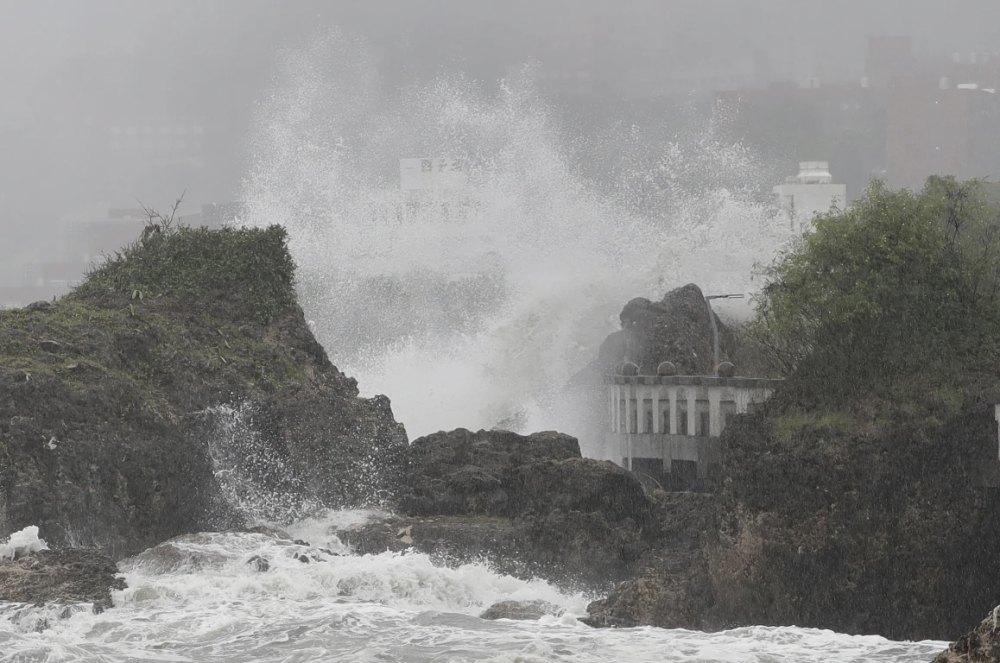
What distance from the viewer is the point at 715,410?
29.5 m

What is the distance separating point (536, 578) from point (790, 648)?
A: 506cm

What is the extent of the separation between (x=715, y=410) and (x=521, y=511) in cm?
551

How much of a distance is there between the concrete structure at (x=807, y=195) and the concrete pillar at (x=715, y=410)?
96.7ft

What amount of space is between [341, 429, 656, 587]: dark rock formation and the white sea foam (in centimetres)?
464

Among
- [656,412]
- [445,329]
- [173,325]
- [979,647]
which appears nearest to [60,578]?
[173,325]

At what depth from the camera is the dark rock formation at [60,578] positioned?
Answer: 67.9 ft

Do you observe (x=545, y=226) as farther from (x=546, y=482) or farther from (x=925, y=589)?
(x=925, y=589)

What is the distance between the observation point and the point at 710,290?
52.1 metres

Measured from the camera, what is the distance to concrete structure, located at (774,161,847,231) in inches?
2363

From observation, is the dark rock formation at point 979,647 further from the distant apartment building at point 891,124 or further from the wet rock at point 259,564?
the distant apartment building at point 891,124

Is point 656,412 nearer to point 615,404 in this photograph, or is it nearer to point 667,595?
point 615,404

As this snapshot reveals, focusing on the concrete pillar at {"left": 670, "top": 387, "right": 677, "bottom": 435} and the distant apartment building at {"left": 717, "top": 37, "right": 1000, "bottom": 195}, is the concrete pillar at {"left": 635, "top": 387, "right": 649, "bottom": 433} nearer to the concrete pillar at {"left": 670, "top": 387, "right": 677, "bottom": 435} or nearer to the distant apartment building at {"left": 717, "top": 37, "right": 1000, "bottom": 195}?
the concrete pillar at {"left": 670, "top": 387, "right": 677, "bottom": 435}

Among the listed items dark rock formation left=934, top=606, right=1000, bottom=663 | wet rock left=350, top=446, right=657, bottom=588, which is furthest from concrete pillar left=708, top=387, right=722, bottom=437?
dark rock formation left=934, top=606, right=1000, bottom=663

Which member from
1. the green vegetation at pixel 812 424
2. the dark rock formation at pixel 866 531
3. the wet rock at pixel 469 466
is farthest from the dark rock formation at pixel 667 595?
the wet rock at pixel 469 466
